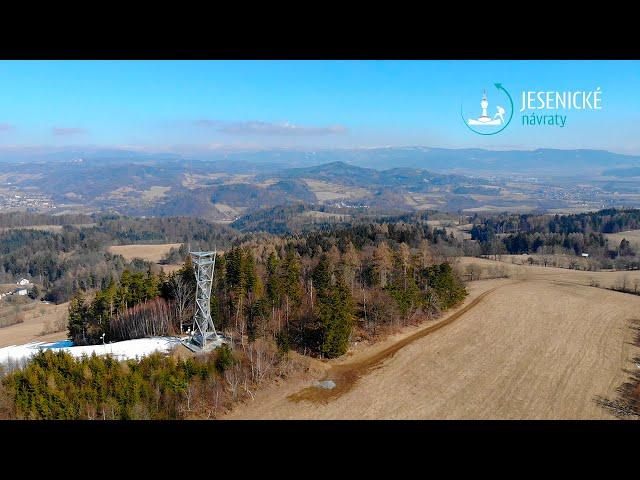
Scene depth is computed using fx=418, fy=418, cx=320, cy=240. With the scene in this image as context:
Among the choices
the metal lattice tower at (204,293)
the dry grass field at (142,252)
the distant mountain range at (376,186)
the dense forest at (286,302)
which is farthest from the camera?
the distant mountain range at (376,186)

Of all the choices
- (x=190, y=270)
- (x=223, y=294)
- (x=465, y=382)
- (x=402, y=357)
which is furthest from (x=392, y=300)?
(x=190, y=270)

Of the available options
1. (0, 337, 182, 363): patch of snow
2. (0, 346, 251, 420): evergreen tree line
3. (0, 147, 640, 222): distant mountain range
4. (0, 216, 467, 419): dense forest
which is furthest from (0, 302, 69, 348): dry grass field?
(0, 147, 640, 222): distant mountain range

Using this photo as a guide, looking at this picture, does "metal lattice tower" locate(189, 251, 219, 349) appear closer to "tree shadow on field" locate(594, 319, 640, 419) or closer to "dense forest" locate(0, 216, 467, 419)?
"dense forest" locate(0, 216, 467, 419)

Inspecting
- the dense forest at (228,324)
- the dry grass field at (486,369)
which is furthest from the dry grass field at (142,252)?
the dry grass field at (486,369)

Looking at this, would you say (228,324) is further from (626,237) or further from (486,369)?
(626,237)

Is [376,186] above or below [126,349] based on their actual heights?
above

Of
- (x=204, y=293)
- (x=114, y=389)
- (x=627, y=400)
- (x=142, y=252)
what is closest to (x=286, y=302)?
(x=204, y=293)

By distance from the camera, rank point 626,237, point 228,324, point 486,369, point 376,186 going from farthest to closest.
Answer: point 376,186 < point 626,237 < point 228,324 < point 486,369

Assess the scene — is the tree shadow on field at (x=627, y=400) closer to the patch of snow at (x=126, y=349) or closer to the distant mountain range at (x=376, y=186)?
the patch of snow at (x=126, y=349)
